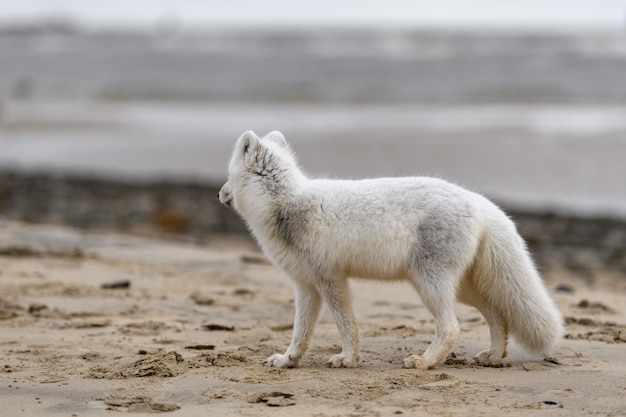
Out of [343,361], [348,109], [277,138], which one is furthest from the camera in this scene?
[348,109]

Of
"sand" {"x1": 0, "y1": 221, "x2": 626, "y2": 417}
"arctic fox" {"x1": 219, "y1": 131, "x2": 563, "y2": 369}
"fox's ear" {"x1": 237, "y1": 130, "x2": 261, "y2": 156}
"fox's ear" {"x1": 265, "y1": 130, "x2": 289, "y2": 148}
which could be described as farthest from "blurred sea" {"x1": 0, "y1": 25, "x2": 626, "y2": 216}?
"fox's ear" {"x1": 237, "y1": 130, "x2": 261, "y2": 156}

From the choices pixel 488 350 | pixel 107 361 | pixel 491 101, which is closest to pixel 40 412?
pixel 107 361

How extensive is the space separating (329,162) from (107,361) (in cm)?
1205

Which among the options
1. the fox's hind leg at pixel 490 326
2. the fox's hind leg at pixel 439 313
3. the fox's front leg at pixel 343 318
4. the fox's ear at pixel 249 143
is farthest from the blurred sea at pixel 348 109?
the fox's ear at pixel 249 143

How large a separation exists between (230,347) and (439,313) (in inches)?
61.0

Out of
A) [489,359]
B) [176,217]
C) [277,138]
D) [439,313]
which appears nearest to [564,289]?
[489,359]

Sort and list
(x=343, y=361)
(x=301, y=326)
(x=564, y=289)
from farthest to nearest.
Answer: (x=564, y=289)
(x=301, y=326)
(x=343, y=361)

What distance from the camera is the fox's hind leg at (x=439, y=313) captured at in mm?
5594

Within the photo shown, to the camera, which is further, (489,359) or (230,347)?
(230,347)

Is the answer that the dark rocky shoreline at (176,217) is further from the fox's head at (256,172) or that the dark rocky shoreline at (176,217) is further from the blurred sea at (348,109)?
the fox's head at (256,172)

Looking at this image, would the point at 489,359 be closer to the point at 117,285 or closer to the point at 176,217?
the point at 117,285

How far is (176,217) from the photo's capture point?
12.8 meters

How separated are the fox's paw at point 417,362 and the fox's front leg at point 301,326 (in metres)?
0.67

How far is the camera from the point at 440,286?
220 inches
